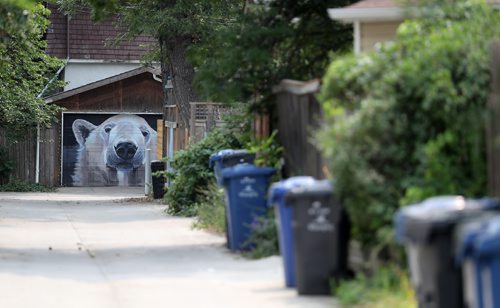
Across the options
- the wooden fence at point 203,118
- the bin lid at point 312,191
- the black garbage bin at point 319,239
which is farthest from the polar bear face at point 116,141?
the black garbage bin at point 319,239

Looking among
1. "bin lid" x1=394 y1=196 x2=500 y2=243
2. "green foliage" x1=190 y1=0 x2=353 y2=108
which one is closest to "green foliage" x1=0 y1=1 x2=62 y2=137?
"green foliage" x1=190 y1=0 x2=353 y2=108

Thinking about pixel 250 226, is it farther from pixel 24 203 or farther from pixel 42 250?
pixel 24 203

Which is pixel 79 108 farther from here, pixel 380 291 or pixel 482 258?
pixel 482 258

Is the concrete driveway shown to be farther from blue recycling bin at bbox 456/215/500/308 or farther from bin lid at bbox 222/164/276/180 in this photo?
blue recycling bin at bbox 456/215/500/308

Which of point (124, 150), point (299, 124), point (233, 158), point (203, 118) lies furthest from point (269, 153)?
point (124, 150)

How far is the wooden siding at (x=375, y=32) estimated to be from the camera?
50.6 ft

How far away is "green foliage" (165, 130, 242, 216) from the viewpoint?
72.4 ft

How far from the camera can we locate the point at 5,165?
38.8 metres

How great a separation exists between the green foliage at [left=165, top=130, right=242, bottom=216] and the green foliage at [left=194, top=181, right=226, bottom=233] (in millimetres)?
1983

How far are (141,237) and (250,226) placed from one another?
376 cm

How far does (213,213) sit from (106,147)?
913 inches

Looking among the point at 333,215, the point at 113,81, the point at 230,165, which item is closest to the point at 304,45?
the point at 230,165

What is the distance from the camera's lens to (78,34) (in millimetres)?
43969

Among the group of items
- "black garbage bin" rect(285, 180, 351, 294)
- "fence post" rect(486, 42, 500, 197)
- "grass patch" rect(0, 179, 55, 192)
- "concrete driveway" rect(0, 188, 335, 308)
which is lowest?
"grass patch" rect(0, 179, 55, 192)
